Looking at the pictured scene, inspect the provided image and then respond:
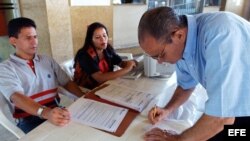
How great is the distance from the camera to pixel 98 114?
1.07 m

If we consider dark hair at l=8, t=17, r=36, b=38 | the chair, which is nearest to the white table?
the chair

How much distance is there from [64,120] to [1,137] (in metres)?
1.52

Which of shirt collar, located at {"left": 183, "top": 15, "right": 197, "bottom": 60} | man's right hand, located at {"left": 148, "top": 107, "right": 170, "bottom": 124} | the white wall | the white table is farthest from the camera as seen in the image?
the white wall

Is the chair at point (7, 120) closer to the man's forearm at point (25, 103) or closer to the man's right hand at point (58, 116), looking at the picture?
the man's forearm at point (25, 103)

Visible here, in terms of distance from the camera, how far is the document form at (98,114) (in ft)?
3.24

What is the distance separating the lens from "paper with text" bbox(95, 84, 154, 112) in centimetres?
116

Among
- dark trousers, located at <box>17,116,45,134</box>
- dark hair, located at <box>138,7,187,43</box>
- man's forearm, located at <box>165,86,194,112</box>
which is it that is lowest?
dark trousers, located at <box>17,116,45,134</box>

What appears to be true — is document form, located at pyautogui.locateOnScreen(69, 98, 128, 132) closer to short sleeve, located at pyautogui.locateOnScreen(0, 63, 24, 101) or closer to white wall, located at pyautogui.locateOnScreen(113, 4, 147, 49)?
short sleeve, located at pyautogui.locateOnScreen(0, 63, 24, 101)

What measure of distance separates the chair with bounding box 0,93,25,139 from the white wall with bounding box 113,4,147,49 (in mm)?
3335

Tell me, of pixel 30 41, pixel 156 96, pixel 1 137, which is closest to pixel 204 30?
pixel 156 96

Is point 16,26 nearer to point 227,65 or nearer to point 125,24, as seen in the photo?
point 227,65

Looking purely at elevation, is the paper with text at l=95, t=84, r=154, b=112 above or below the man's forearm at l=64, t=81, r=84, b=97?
above

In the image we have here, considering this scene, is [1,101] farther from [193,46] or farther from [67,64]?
[193,46]

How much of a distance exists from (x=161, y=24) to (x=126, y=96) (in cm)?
64
